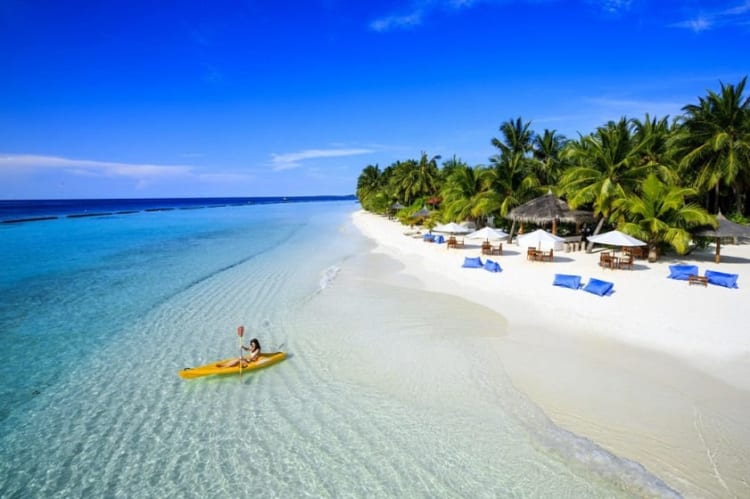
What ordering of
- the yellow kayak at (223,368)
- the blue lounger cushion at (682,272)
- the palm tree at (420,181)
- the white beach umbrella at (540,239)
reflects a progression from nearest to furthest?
the yellow kayak at (223,368), the blue lounger cushion at (682,272), the white beach umbrella at (540,239), the palm tree at (420,181)

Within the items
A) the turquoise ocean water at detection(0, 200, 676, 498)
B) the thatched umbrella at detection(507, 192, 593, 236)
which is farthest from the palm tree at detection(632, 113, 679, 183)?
the turquoise ocean water at detection(0, 200, 676, 498)

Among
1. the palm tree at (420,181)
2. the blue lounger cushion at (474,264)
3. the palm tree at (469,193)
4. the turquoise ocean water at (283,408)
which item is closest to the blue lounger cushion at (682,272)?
the blue lounger cushion at (474,264)

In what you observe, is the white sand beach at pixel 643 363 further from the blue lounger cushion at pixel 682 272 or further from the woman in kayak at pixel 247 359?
the woman in kayak at pixel 247 359

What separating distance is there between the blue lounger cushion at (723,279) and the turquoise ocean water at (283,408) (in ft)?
22.9

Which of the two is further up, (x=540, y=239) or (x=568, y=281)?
(x=540, y=239)

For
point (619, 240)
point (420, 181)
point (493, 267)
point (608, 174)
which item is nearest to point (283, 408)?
point (493, 267)

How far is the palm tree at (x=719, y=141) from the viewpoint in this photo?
834 inches

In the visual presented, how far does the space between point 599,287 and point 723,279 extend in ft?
12.3

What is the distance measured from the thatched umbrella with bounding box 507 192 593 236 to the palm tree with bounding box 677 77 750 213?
8.66 metres

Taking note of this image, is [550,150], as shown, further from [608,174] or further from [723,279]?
[723,279]

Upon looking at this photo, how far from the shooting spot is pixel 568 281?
39.6 feet

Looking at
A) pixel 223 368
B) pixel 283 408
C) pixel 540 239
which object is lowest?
pixel 283 408

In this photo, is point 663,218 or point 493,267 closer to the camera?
point 493,267

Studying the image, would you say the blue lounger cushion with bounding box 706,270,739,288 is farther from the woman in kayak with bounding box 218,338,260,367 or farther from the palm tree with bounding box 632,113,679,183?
the woman in kayak with bounding box 218,338,260,367
